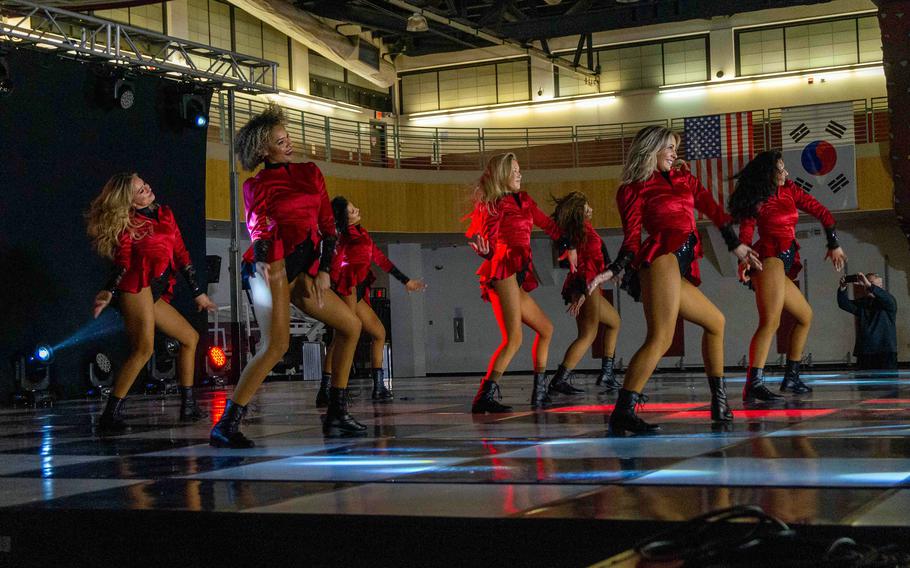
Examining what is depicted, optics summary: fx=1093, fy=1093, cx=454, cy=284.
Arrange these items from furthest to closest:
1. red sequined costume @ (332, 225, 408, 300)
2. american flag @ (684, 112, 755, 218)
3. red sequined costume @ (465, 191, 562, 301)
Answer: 1. american flag @ (684, 112, 755, 218)
2. red sequined costume @ (332, 225, 408, 300)
3. red sequined costume @ (465, 191, 562, 301)

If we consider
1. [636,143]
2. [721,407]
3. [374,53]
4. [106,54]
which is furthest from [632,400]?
[374,53]

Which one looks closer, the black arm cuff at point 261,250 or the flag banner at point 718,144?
the black arm cuff at point 261,250

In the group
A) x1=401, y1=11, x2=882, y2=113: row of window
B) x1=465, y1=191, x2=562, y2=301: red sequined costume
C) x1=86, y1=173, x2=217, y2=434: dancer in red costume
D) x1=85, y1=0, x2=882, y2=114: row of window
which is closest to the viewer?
x1=86, y1=173, x2=217, y2=434: dancer in red costume

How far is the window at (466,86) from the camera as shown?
27.7 metres

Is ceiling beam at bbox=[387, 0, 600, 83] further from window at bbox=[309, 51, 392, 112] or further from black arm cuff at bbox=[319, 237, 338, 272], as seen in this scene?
black arm cuff at bbox=[319, 237, 338, 272]

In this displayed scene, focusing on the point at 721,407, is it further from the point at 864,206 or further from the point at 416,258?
the point at 416,258

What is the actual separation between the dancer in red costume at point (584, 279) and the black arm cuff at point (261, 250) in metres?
3.93

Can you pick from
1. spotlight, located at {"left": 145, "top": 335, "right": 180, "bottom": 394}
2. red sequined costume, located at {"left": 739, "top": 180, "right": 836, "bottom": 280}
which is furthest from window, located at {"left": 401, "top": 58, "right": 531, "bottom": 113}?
red sequined costume, located at {"left": 739, "top": 180, "right": 836, "bottom": 280}

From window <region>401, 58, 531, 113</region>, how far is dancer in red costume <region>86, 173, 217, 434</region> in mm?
20742

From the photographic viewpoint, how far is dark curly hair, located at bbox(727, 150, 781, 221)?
304 inches

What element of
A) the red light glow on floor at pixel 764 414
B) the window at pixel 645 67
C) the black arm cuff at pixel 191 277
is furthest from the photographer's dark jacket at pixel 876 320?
the window at pixel 645 67

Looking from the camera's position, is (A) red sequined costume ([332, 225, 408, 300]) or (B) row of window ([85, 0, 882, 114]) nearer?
(A) red sequined costume ([332, 225, 408, 300])

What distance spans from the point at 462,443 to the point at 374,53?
861 inches

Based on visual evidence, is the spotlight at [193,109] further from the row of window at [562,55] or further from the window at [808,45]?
the window at [808,45]
